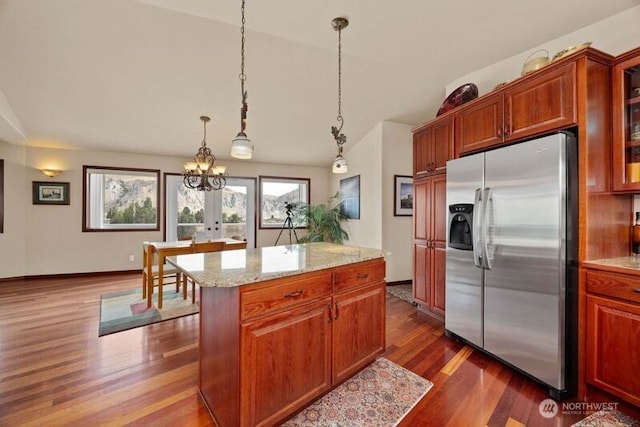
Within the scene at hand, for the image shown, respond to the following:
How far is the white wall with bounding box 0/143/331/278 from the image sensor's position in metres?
4.46

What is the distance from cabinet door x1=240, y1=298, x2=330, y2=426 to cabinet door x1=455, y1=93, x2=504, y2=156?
1936 millimetres

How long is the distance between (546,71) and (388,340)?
249cm

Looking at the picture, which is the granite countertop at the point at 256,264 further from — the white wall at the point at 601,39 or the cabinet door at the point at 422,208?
the white wall at the point at 601,39

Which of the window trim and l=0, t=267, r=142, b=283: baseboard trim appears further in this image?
the window trim

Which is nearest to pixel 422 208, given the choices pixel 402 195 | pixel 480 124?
pixel 480 124

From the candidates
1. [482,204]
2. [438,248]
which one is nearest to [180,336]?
[438,248]

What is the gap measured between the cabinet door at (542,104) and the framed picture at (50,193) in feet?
20.8

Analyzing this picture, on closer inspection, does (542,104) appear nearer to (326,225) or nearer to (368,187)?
(368,187)

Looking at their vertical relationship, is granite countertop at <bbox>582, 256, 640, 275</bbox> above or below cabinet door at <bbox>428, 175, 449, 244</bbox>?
below

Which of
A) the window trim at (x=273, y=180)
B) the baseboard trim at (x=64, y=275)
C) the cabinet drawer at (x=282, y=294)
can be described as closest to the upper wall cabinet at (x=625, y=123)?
the cabinet drawer at (x=282, y=294)

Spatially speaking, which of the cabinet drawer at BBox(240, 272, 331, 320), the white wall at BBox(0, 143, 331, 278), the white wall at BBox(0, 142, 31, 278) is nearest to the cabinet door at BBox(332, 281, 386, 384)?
the cabinet drawer at BBox(240, 272, 331, 320)

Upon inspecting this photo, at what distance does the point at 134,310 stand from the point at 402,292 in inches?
138

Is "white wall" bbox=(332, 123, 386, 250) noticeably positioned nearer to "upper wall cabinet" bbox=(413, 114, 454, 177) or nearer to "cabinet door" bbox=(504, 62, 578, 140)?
"upper wall cabinet" bbox=(413, 114, 454, 177)

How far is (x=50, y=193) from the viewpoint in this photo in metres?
4.66
